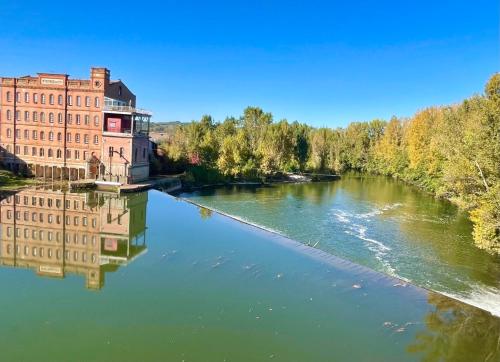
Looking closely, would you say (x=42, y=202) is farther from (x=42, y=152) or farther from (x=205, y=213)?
(x=42, y=152)

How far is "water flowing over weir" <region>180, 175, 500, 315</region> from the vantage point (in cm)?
1711

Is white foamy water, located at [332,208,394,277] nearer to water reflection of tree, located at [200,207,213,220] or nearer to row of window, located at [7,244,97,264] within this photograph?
water reflection of tree, located at [200,207,213,220]

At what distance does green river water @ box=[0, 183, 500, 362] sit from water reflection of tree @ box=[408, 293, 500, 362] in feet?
0.13

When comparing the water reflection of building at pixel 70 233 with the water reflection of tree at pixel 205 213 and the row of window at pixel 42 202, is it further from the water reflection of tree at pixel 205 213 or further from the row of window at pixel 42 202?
the water reflection of tree at pixel 205 213

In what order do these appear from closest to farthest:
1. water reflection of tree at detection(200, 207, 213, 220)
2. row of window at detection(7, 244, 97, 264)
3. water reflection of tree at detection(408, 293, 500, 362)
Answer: water reflection of tree at detection(408, 293, 500, 362), row of window at detection(7, 244, 97, 264), water reflection of tree at detection(200, 207, 213, 220)

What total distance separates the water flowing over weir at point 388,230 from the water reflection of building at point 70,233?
8.07 meters

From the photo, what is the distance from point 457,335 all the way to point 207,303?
7.45 metres

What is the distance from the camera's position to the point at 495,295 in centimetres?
1523

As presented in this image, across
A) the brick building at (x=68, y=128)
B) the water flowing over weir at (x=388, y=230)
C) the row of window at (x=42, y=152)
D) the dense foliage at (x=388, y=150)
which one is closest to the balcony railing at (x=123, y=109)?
the brick building at (x=68, y=128)

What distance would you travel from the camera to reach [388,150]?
74.1 m

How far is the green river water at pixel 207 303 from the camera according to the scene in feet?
34.9

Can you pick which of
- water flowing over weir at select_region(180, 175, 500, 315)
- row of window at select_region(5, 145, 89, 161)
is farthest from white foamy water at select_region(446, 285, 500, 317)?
row of window at select_region(5, 145, 89, 161)

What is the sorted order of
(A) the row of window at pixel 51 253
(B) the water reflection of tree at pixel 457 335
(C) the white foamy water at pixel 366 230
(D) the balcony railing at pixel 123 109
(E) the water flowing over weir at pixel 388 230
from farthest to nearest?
(D) the balcony railing at pixel 123 109 → (C) the white foamy water at pixel 366 230 → (A) the row of window at pixel 51 253 → (E) the water flowing over weir at pixel 388 230 → (B) the water reflection of tree at pixel 457 335

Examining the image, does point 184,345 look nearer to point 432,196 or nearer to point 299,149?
point 432,196
